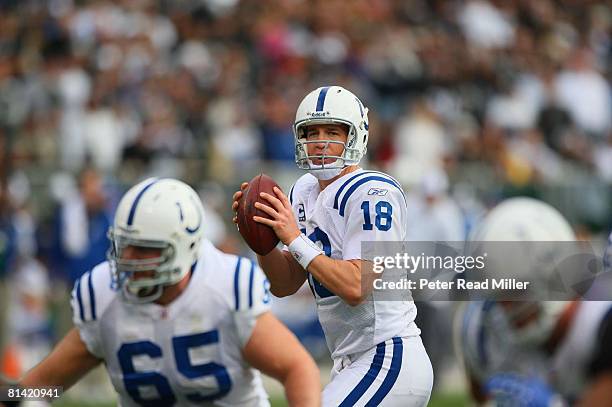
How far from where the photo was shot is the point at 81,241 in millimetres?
10375

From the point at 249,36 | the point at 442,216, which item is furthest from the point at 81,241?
the point at 249,36

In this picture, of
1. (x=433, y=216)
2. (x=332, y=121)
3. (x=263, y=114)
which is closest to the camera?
(x=332, y=121)

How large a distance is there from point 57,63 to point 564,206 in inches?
209

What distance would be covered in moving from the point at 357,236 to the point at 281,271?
459 mm

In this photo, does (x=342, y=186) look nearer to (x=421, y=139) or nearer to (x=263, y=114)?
(x=263, y=114)

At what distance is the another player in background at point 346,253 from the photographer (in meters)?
4.72

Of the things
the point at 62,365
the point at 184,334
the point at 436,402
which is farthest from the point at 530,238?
the point at 436,402

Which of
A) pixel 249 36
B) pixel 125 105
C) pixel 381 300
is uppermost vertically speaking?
pixel 249 36

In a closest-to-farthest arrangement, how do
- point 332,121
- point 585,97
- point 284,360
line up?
point 284,360 < point 332,121 < point 585,97

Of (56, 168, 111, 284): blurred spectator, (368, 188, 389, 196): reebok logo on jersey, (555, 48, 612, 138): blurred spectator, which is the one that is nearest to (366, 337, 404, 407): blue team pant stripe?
(368, 188, 389, 196): reebok logo on jersey

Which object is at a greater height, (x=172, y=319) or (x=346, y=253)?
(x=346, y=253)

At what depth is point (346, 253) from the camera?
187 inches

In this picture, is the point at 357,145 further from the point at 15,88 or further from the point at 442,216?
the point at 15,88

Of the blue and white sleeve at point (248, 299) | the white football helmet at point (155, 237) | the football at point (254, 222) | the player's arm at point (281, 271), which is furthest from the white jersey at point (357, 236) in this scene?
the white football helmet at point (155, 237)
